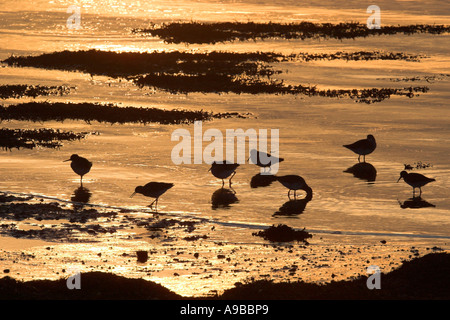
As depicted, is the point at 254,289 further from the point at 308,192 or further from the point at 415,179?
the point at 415,179

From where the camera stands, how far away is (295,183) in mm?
21938

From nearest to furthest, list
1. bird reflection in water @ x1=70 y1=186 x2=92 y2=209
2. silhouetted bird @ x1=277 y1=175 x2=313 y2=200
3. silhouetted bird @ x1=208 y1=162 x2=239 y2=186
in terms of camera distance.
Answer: bird reflection in water @ x1=70 y1=186 x2=92 y2=209 < silhouetted bird @ x1=277 y1=175 x2=313 y2=200 < silhouetted bird @ x1=208 y1=162 x2=239 y2=186

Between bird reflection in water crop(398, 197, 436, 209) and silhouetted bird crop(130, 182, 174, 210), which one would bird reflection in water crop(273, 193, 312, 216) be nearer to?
bird reflection in water crop(398, 197, 436, 209)

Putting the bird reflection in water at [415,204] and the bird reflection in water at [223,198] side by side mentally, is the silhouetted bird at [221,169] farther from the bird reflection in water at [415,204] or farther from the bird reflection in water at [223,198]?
the bird reflection in water at [415,204]

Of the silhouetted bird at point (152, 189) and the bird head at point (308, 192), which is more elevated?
the silhouetted bird at point (152, 189)

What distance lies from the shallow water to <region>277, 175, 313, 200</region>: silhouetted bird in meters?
0.36

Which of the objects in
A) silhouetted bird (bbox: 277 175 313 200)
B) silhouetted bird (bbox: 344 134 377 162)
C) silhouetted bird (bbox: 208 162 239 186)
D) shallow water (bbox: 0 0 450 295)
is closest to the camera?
shallow water (bbox: 0 0 450 295)

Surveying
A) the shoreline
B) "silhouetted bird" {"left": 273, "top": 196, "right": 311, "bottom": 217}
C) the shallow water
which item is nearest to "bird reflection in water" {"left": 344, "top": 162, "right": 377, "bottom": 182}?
the shallow water

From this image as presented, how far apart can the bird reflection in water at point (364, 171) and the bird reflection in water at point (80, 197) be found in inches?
319

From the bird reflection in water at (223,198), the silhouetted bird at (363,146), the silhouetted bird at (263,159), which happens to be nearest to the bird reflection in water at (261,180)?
the silhouetted bird at (263,159)

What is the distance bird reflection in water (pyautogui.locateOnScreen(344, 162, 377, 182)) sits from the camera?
24536mm

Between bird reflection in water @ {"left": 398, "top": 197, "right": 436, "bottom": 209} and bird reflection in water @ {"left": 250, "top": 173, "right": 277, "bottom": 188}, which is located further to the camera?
bird reflection in water @ {"left": 250, "top": 173, "right": 277, "bottom": 188}

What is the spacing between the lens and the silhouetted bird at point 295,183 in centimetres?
2189

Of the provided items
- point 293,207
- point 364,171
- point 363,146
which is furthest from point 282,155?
point 293,207
